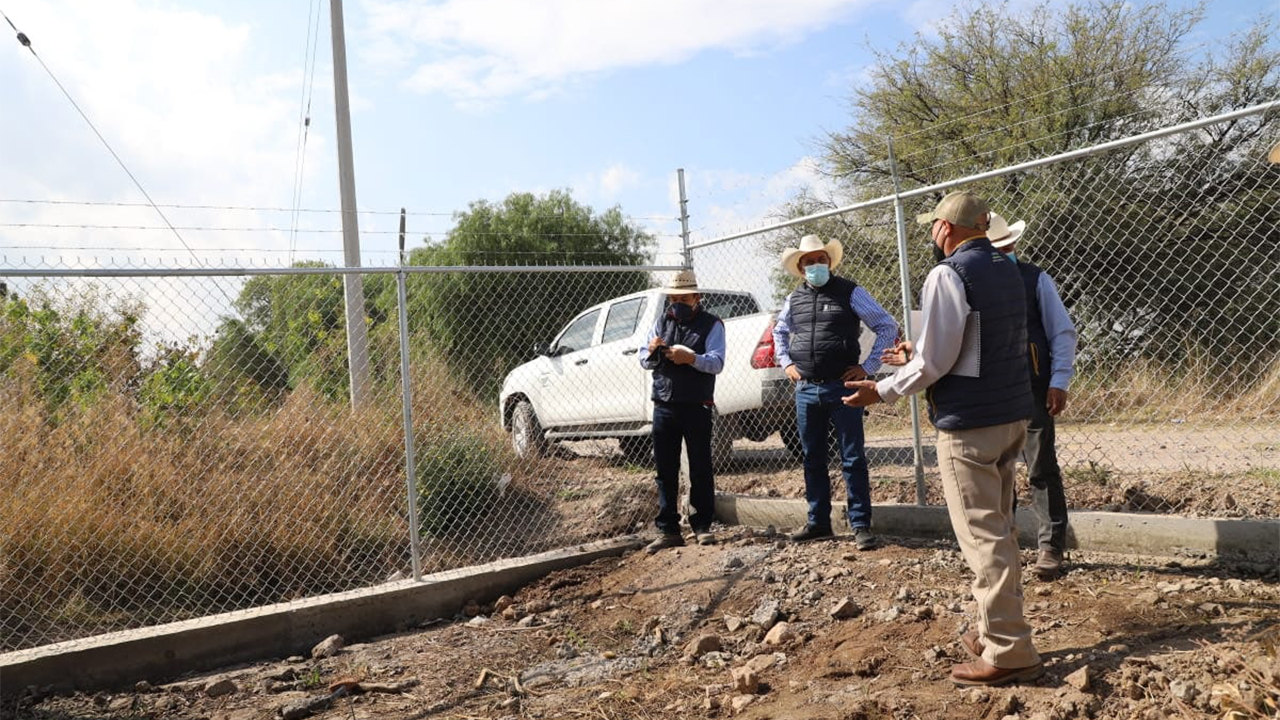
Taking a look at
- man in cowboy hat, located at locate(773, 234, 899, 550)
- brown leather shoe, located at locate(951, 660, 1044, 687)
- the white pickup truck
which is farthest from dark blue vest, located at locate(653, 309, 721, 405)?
brown leather shoe, located at locate(951, 660, 1044, 687)

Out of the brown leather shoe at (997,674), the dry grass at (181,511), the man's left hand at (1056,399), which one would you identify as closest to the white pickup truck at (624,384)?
the dry grass at (181,511)

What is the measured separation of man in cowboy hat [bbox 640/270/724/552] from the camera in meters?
5.96

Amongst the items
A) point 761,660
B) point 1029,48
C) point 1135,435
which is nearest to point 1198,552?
point 761,660

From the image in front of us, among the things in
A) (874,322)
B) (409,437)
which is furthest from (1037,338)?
(409,437)

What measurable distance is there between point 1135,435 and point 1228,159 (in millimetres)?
2361

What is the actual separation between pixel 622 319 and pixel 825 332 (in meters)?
3.61

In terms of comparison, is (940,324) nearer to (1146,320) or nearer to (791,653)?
(791,653)

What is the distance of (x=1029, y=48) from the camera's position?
16.6 metres

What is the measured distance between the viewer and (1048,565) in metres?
4.63

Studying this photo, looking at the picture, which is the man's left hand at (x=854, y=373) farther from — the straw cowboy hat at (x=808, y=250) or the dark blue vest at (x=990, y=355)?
the dark blue vest at (x=990, y=355)

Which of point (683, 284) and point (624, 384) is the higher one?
point (683, 284)

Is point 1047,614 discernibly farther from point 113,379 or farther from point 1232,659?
point 113,379

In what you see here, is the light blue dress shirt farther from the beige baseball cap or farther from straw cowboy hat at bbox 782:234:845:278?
the beige baseball cap

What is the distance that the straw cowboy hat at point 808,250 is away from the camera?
5.63 m
